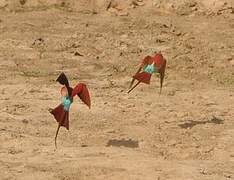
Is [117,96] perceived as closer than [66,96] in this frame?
No

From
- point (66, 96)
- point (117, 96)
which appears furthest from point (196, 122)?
point (66, 96)

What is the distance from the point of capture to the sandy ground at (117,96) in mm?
4828

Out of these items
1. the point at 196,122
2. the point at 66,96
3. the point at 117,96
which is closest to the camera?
the point at 66,96

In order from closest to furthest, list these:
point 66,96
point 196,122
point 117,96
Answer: point 66,96
point 196,122
point 117,96

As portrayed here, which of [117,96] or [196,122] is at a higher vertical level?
[117,96]

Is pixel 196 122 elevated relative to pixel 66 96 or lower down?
lower down

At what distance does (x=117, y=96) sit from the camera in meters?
6.34

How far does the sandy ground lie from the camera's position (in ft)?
15.8

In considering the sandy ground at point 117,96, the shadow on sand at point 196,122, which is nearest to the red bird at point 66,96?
the sandy ground at point 117,96

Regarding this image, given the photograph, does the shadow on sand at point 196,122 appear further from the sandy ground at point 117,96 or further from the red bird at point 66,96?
the red bird at point 66,96

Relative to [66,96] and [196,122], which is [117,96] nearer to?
[196,122]

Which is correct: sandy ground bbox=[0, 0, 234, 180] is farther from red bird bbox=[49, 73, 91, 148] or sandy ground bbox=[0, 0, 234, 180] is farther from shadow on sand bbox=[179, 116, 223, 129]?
red bird bbox=[49, 73, 91, 148]

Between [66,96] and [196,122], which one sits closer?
[66,96]

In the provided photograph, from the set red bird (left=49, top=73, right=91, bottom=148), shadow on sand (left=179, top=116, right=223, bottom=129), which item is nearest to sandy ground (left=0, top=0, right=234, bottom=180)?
shadow on sand (left=179, top=116, right=223, bottom=129)
